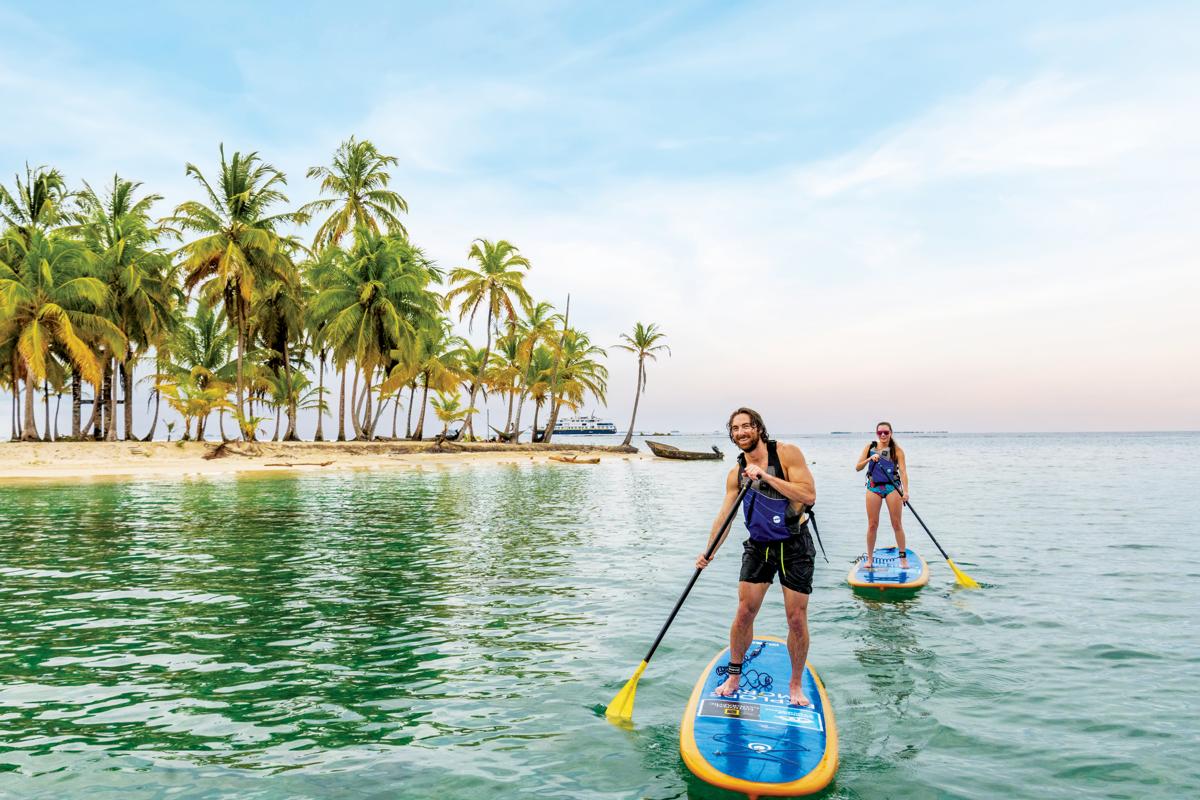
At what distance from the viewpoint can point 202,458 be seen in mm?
38875

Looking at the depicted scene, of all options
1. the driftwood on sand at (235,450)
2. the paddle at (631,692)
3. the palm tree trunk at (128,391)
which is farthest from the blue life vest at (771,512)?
the palm tree trunk at (128,391)

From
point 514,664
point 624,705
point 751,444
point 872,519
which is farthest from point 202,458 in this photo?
point 751,444

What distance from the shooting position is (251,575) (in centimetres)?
1201

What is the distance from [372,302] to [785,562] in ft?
144

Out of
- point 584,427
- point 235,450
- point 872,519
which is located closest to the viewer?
point 872,519

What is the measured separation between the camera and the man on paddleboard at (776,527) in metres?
5.59

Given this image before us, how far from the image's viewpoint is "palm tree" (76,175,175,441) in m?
40.8

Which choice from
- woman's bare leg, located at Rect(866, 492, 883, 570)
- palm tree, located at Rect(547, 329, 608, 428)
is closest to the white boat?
palm tree, located at Rect(547, 329, 608, 428)

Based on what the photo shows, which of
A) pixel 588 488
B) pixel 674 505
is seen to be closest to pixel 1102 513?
pixel 674 505

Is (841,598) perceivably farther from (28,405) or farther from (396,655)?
(28,405)

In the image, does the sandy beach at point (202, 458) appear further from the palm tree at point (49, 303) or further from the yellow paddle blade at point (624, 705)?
the yellow paddle blade at point (624, 705)

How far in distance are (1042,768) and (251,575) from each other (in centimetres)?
1120

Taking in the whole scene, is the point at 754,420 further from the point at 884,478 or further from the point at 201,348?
the point at 201,348

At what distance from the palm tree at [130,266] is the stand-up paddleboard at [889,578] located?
41.5 m
